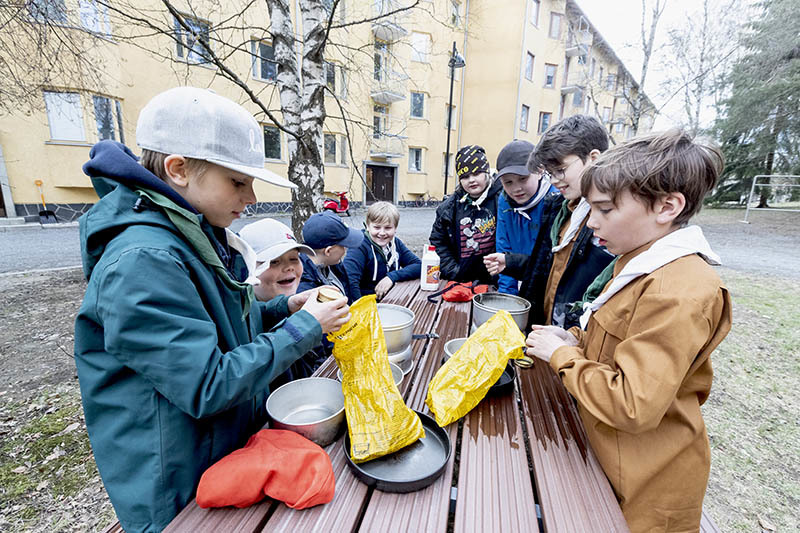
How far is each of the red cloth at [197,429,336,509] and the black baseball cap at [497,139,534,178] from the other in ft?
7.25

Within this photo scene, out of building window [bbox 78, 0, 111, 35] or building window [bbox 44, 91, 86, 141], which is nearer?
building window [bbox 78, 0, 111, 35]

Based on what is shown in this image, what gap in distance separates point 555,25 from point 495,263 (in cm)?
2705

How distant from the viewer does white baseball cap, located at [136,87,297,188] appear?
991 mm

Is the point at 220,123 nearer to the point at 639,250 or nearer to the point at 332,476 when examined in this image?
the point at 332,476

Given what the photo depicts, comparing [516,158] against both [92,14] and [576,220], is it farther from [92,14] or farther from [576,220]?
[92,14]

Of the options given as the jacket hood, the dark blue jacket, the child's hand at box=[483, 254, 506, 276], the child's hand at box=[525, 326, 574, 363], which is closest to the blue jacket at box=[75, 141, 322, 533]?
the jacket hood

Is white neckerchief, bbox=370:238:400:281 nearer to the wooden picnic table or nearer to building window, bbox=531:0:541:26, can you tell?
the wooden picnic table

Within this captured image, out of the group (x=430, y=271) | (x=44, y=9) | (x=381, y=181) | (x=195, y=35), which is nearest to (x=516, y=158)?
(x=430, y=271)

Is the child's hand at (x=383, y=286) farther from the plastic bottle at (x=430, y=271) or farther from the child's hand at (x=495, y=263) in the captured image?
the child's hand at (x=495, y=263)

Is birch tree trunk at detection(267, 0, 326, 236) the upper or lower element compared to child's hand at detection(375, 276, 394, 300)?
upper

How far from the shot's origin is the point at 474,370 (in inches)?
50.8

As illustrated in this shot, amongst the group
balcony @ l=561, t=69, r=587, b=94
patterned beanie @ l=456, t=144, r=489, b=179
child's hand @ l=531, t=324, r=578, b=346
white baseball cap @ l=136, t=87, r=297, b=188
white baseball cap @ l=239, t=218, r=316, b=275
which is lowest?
child's hand @ l=531, t=324, r=578, b=346

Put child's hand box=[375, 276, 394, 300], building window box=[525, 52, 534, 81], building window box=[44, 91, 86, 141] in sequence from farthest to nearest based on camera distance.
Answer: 1. building window box=[525, 52, 534, 81]
2. building window box=[44, 91, 86, 141]
3. child's hand box=[375, 276, 394, 300]

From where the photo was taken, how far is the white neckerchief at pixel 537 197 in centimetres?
262
